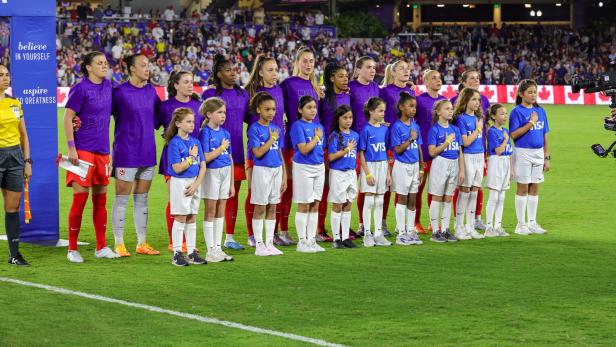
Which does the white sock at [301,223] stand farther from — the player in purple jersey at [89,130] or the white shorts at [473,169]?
the white shorts at [473,169]

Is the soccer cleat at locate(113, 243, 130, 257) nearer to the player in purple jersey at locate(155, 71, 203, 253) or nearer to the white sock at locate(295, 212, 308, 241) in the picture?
the player in purple jersey at locate(155, 71, 203, 253)

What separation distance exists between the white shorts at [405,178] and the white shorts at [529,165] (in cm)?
169

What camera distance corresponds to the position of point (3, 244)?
11938 mm

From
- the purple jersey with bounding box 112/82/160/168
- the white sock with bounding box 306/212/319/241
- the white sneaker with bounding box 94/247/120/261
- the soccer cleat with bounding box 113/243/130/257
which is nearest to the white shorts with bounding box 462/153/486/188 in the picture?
the white sock with bounding box 306/212/319/241

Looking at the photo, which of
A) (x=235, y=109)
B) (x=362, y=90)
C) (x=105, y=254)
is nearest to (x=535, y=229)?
(x=362, y=90)

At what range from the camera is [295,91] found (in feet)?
39.1

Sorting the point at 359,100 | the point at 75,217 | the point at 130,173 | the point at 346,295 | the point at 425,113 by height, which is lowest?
the point at 346,295

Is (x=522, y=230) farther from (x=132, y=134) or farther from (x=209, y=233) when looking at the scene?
(x=132, y=134)

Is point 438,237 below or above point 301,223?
below

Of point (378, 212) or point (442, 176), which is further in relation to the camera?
point (442, 176)

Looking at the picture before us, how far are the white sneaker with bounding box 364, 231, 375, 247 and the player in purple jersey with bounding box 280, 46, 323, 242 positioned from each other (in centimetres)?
90

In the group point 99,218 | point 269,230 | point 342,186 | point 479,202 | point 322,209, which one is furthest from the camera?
point 479,202

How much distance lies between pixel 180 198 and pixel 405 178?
111 inches

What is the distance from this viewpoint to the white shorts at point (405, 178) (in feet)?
39.1
